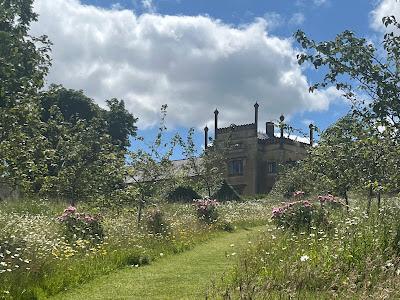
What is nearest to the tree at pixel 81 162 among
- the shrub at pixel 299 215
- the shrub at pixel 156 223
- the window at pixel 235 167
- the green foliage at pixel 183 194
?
the shrub at pixel 156 223

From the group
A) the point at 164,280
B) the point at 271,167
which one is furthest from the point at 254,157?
the point at 164,280

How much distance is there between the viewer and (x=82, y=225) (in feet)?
45.1

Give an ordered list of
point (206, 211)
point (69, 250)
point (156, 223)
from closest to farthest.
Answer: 1. point (69, 250)
2. point (156, 223)
3. point (206, 211)

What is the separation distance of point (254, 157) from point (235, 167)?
3.14 metres

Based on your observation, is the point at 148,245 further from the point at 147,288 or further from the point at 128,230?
the point at 147,288

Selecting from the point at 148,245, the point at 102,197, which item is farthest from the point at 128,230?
the point at 102,197

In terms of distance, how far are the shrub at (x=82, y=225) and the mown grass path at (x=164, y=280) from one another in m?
2.48

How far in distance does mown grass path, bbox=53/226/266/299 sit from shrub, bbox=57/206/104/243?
248cm

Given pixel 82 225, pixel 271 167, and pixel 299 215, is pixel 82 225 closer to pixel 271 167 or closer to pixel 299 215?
pixel 299 215

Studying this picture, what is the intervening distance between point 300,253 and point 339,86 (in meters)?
3.10

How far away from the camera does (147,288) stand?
8695 mm

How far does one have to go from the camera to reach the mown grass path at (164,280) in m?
8.19

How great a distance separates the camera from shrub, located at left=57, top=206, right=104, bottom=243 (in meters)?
13.5

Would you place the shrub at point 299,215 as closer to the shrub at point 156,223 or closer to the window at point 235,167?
the shrub at point 156,223
